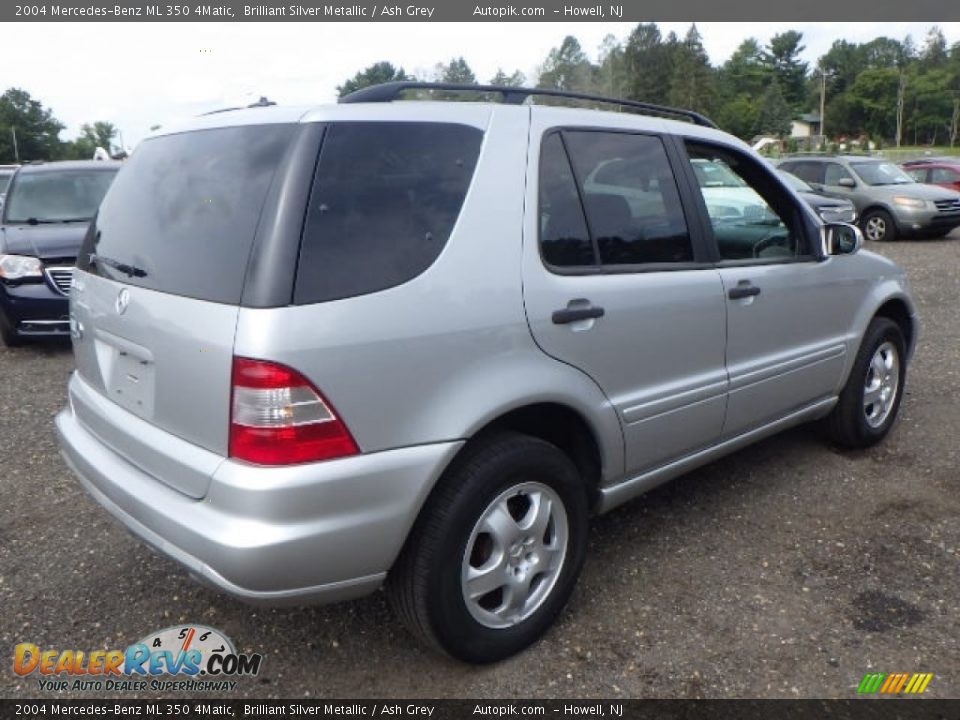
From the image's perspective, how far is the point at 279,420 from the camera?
2.01m

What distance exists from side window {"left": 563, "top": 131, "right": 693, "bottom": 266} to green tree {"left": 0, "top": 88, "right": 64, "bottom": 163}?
80.6m

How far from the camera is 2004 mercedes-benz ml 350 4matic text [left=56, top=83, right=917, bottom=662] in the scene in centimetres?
204

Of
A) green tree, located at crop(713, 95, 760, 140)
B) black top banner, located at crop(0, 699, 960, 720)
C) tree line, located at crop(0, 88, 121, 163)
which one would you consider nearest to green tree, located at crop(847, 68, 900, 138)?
green tree, located at crop(713, 95, 760, 140)

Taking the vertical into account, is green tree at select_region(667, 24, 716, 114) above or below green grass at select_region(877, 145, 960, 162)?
above

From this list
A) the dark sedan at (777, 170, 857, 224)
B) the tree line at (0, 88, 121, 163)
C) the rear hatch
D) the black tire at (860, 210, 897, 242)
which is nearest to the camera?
the rear hatch

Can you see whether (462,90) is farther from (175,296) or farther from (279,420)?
(279,420)

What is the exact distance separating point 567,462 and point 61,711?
1770 mm

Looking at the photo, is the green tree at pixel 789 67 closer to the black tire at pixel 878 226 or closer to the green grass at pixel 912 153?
the green grass at pixel 912 153

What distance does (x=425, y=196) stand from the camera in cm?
228

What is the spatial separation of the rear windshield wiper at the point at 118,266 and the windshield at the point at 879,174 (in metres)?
15.0

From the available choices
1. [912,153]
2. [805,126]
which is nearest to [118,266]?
[912,153]

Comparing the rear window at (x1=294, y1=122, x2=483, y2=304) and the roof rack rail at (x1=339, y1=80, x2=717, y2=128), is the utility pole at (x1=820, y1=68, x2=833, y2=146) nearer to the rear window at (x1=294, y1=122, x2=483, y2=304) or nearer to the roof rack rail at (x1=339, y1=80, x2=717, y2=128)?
the roof rack rail at (x1=339, y1=80, x2=717, y2=128)

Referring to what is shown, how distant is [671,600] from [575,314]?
119 cm

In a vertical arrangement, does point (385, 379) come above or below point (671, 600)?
above
